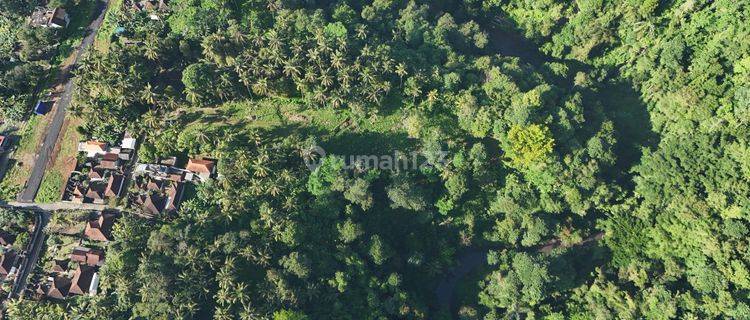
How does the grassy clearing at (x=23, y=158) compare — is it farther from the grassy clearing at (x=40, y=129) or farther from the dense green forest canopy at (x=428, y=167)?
the dense green forest canopy at (x=428, y=167)

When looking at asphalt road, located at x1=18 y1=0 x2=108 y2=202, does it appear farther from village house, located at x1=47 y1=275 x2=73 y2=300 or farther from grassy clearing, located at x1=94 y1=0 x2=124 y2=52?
village house, located at x1=47 y1=275 x2=73 y2=300

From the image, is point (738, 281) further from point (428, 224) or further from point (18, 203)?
point (18, 203)

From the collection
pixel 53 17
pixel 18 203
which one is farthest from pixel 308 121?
pixel 53 17

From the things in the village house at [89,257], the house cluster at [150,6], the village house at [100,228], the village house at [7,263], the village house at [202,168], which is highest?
the house cluster at [150,6]

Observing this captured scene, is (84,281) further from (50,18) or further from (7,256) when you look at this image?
(50,18)

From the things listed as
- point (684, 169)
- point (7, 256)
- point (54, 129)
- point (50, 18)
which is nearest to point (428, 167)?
point (684, 169)

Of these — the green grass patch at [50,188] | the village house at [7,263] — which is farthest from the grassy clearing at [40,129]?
the village house at [7,263]
